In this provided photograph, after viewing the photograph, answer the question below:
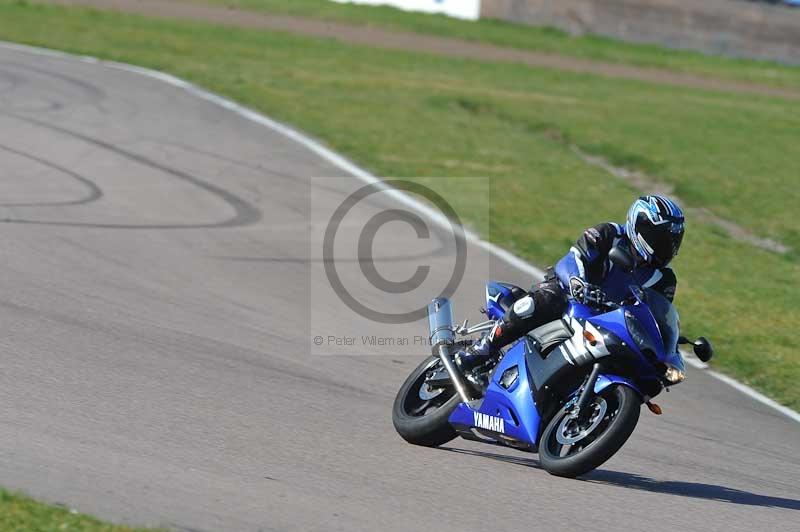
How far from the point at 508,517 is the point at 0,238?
20.2 ft

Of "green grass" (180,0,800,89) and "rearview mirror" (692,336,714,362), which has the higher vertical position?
"rearview mirror" (692,336,714,362)

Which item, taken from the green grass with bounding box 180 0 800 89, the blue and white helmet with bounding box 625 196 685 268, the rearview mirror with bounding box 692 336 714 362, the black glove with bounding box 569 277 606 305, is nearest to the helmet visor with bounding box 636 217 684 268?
the blue and white helmet with bounding box 625 196 685 268

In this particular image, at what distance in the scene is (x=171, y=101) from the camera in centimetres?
1820

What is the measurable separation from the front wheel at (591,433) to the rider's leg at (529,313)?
54 centimetres

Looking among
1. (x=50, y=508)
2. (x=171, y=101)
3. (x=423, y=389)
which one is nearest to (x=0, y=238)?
(x=423, y=389)

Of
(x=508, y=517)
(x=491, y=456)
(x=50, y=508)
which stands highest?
(x=50, y=508)

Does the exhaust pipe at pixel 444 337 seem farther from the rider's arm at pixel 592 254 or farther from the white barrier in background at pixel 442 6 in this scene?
the white barrier in background at pixel 442 6

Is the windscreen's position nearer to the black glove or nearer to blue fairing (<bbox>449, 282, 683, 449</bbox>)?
blue fairing (<bbox>449, 282, 683, 449</bbox>)

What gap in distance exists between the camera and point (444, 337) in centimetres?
709

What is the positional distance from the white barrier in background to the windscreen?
2898 cm

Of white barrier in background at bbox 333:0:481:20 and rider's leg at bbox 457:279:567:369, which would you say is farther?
white barrier in background at bbox 333:0:481:20

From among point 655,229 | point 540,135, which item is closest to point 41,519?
point 655,229

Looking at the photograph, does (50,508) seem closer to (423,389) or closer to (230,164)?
(423,389)

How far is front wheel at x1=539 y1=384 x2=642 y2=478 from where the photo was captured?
5.76m
